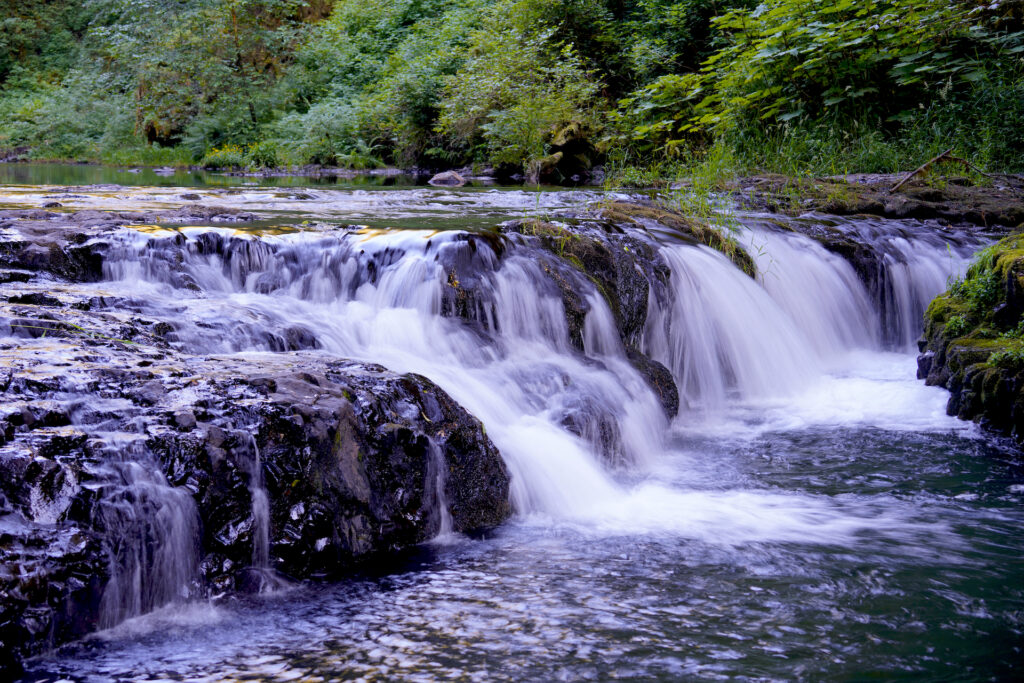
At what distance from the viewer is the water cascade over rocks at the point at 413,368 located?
9.96 feet

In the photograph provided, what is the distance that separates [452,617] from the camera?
2.84 metres

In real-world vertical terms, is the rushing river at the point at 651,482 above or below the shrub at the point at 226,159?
below

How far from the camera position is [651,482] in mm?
4453

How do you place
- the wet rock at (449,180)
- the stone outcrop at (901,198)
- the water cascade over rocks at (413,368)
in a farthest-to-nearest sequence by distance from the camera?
the wet rock at (449,180)
the stone outcrop at (901,198)
the water cascade over rocks at (413,368)

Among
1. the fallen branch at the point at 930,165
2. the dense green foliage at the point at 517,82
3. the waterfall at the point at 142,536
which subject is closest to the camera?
the waterfall at the point at 142,536

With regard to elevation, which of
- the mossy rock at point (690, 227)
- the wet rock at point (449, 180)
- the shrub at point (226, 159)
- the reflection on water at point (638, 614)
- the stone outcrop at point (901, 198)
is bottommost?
the reflection on water at point (638, 614)

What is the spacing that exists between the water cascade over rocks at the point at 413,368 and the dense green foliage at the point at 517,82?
343 cm

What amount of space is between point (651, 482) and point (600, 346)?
1.48 m

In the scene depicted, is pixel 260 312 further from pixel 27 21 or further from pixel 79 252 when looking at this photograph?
pixel 27 21

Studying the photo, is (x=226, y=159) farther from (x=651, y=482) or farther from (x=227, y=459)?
(x=227, y=459)

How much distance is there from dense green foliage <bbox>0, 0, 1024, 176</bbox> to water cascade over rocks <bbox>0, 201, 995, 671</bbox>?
11.2ft

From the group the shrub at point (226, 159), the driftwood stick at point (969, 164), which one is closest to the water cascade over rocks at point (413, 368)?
the driftwood stick at point (969, 164)

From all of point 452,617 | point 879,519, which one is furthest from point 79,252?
point 879,519

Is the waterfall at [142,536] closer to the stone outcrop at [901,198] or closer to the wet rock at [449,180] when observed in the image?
the stone outcrop at [901,198]
